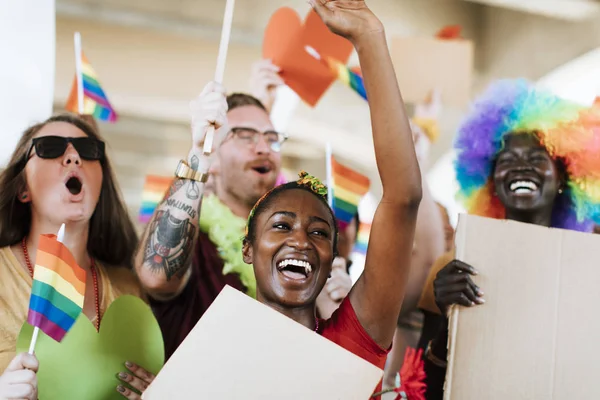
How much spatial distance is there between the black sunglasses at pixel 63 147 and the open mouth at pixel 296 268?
95cm

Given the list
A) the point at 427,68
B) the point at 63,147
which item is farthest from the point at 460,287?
the point at 427,68

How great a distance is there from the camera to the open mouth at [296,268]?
5.74ft

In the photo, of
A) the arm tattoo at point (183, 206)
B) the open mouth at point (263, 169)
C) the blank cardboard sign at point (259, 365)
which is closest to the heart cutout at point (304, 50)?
the open mouth at point (263, 169)

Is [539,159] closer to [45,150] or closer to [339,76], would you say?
[339,76]

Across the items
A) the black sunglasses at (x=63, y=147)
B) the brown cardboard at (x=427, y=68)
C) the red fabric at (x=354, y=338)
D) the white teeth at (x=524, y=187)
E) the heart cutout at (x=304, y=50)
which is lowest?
the red fabric at (x=354, y=338)

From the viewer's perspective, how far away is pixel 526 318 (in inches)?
74.0

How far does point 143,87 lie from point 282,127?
10.1ft

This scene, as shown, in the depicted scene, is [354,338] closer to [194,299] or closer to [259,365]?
[259,365]

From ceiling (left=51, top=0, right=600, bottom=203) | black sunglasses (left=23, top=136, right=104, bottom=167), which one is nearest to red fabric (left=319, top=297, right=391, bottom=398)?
black sunglasses (left=23, top=136, right=104, bottom=167)

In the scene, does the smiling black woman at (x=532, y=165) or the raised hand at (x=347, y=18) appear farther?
the smiling black woman at (x=532, y=165)

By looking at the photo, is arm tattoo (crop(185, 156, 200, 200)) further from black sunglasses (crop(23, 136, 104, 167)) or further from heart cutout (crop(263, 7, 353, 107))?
heart cutout (crop(263, 7, 353, 107))

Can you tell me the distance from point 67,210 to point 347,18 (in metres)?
1.12

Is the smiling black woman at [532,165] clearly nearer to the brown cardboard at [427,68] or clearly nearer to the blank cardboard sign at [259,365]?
the brown cardboard at [427,68]

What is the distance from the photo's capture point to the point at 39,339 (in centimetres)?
174
